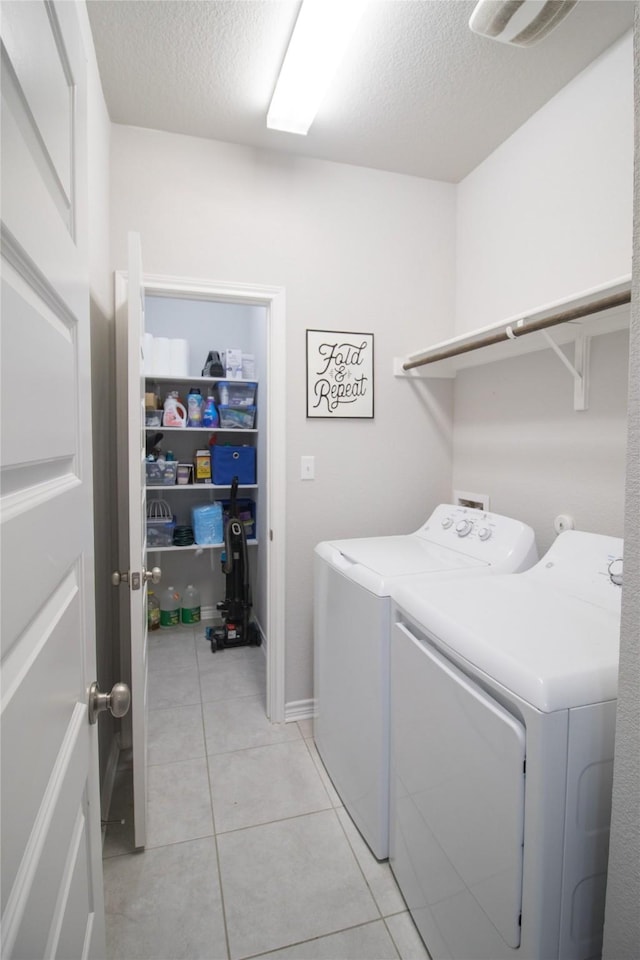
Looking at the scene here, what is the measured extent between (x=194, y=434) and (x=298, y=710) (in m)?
2.20

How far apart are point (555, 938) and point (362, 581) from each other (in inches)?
36.5

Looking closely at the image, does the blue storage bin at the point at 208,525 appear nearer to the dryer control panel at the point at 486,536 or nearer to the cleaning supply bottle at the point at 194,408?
the cleaning supply bottle at the point at 194,408

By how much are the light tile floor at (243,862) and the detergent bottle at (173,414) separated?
1.85m

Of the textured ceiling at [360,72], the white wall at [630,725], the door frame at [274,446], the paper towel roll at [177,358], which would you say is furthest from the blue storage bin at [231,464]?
the white wall at [630,725]

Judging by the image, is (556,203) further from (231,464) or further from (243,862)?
(243,862)

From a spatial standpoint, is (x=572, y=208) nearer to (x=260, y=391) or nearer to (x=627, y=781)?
(x=627, y=781)

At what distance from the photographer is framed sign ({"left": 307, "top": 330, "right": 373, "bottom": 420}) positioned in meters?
2.22

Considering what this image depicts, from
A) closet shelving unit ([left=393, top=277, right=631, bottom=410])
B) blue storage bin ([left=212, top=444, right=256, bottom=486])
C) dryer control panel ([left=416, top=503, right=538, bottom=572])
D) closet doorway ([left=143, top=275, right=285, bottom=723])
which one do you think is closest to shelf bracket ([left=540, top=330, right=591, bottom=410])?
closet shelving unit ([left=393, top=277, right=631, bottom=410])

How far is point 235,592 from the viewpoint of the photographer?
331cm

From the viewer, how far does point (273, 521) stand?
2213mm

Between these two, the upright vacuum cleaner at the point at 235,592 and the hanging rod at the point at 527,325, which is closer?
the hanging rod at the point at 527,325

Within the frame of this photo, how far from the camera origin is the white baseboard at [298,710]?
231cm

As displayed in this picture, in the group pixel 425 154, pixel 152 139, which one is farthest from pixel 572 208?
pixel 152 139

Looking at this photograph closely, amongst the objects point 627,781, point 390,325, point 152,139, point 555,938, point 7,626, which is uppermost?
point 152,139
